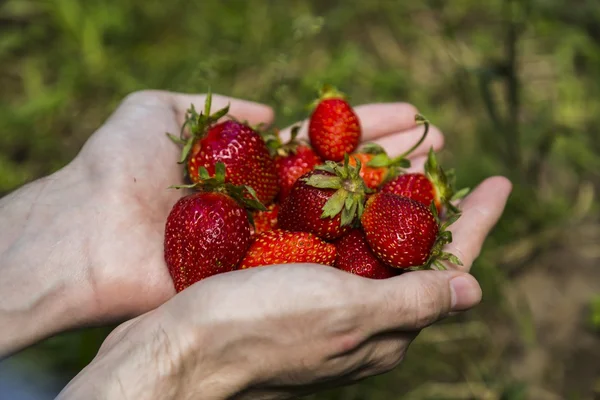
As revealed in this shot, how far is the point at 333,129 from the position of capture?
6.69ft

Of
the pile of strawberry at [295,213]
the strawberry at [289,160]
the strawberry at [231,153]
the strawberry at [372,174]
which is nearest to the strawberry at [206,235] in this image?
the pile of strawberry at [295,213]

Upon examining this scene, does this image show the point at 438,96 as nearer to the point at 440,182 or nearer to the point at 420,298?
the point at 440,182

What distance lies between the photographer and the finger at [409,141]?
227cm

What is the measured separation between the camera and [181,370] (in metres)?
1.44

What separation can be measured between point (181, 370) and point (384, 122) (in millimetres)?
1224

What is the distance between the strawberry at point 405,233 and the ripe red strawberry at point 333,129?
0.34 metres

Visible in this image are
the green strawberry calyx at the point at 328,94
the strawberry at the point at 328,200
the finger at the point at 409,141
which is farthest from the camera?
the finger at the point at 409,141

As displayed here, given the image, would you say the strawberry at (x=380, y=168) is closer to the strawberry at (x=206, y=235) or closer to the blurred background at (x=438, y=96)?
the strawberry at (x=206, y=235)

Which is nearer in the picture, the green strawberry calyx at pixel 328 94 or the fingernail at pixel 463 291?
the fingernail at pixel 463 291

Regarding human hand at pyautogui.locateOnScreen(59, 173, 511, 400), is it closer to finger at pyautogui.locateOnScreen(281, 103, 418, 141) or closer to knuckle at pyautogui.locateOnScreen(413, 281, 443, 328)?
knuckle at pyautogui.locateOnScreen(413, 281, 443, 328)

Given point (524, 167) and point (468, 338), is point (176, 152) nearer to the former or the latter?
point (468, 338)

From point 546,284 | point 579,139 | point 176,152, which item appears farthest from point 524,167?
point 176,152

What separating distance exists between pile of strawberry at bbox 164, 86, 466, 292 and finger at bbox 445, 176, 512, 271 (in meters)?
0.06

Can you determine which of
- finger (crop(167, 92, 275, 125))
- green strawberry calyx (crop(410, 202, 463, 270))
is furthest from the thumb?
finger (crop(167, 92, 275, 125))
